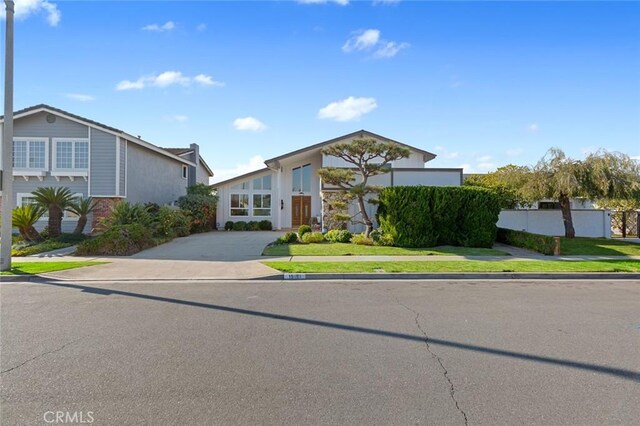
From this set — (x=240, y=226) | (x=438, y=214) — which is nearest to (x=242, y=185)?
(x=240, y=226)

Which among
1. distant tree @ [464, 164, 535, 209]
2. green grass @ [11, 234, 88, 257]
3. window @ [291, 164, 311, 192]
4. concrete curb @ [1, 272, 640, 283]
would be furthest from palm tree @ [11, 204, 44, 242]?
distant tree @ [464, 164, 535, 209]

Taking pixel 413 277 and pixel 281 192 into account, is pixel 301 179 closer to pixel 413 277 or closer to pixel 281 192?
pixel 281 192

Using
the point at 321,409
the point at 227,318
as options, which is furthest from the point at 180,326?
the point at 321,409

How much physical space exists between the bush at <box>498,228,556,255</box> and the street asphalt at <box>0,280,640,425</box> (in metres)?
7.47

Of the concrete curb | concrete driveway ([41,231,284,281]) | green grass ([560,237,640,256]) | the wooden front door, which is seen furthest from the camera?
the wooden front door

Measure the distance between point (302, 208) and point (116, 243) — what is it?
48.9 feet

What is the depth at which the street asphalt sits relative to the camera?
134 inches

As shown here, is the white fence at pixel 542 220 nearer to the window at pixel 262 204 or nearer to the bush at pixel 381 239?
the bush at pixel 381 239

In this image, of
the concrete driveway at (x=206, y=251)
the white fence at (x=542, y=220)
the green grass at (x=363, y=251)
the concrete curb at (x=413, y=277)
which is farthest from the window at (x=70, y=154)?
the white fence at (x=542, y=220)

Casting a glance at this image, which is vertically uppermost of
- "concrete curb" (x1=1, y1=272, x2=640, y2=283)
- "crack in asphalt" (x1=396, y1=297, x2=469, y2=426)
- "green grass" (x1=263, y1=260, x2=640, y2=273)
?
"green grass" (x1=263, y1=260, x2=640, y2=273)

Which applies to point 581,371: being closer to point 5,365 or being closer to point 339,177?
point 5,365

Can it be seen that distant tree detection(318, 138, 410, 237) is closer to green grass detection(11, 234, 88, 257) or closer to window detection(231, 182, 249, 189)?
green grass detection(11, 234, 88, 257)

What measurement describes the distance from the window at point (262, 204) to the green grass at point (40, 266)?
1674 centimetres

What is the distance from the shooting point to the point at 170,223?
19.9m
